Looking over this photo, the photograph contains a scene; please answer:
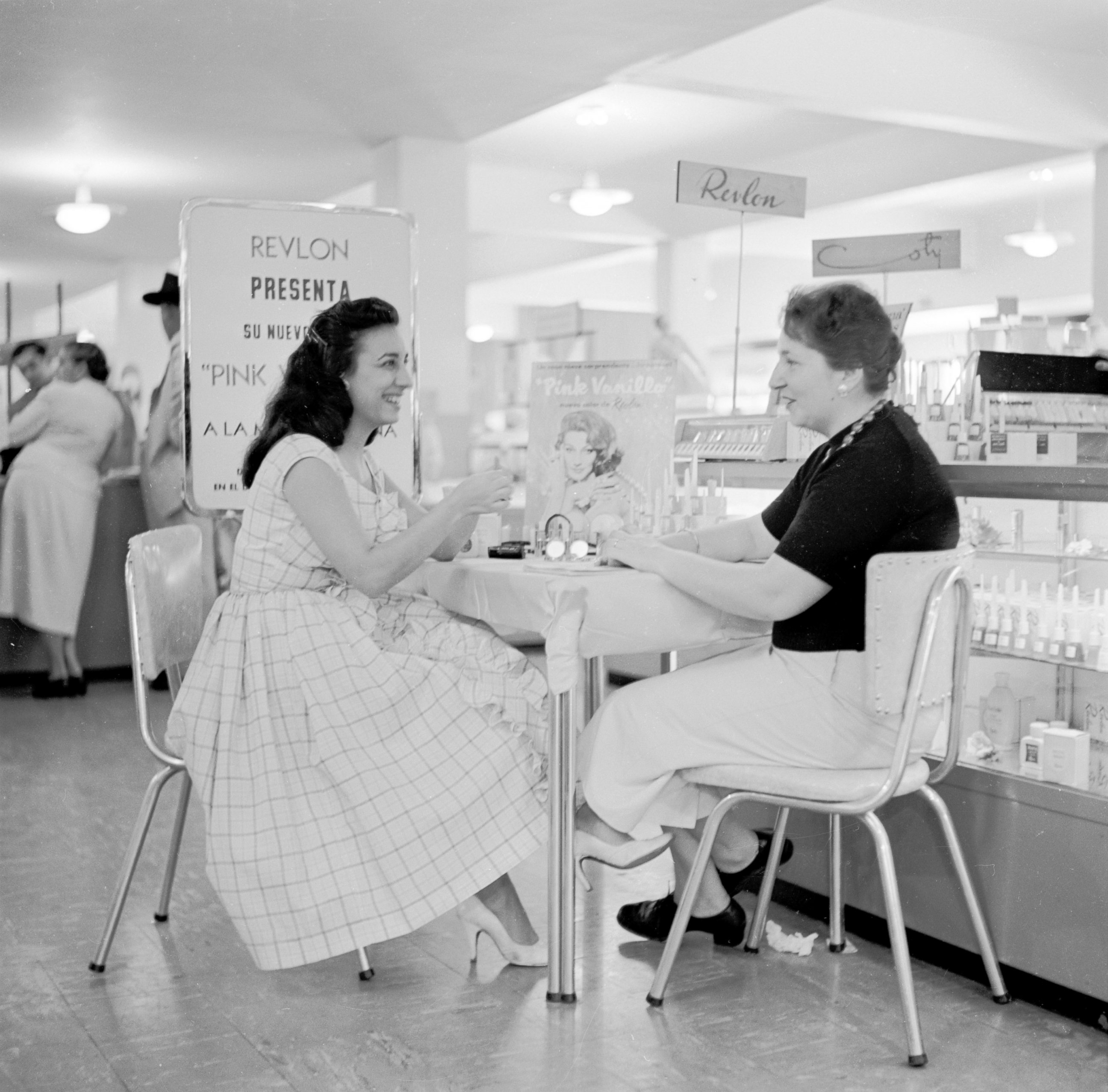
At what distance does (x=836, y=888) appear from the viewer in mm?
2791

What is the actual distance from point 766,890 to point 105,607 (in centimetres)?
432

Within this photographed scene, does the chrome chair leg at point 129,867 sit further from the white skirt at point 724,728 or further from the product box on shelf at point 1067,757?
the product box on shelf at point 1067,757

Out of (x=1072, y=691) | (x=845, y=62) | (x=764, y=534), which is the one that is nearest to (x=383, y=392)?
(x=764, y=534)

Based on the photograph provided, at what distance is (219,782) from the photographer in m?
2.51

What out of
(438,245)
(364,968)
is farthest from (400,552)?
(438,245)

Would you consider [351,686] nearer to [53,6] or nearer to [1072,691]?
[1072,691]

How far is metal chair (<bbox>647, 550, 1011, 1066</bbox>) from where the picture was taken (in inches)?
86.1

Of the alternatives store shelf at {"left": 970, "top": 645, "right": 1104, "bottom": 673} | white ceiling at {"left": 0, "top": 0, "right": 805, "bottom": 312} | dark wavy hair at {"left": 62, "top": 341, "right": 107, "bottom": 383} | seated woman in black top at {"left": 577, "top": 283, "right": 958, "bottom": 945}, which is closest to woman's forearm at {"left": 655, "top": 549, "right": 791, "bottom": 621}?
seated woman in black top at {"left": 577, "top": 283, "right": 958, "bottom": 945}

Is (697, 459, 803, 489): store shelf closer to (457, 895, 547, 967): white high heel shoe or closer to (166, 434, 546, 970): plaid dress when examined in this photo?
(166, 434, 546, 970): plaid dress

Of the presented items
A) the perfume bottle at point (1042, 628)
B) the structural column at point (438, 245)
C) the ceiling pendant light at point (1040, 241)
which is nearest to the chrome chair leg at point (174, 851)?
the perfume bottle at point (1042, 628)

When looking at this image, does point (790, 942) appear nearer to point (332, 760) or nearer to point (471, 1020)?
point (471, 1020)

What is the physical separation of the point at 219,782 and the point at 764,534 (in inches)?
44.3

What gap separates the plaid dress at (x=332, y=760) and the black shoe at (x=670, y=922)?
1.50 ft

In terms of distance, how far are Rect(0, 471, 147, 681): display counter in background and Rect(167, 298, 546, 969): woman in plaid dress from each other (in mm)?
3830
